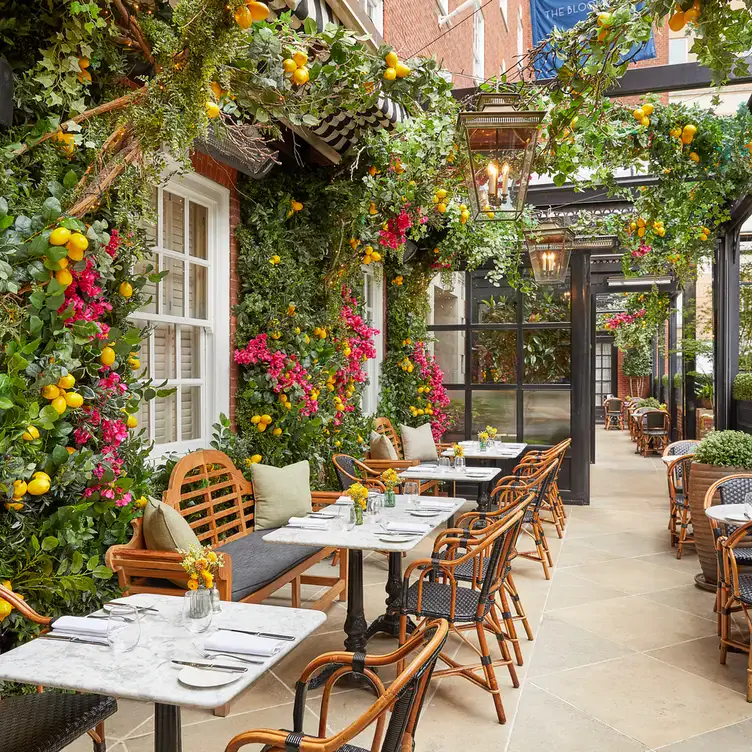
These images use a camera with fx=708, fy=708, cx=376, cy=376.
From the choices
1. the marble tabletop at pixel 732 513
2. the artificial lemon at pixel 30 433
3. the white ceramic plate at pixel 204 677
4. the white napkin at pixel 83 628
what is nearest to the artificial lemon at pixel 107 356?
the artificial lemon at pixel 30 433

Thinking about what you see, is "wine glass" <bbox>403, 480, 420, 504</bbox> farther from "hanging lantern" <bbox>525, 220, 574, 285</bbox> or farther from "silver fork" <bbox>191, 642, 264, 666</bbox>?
"hanging lantern" <bbox>525, 220, 574, 285</bbox>

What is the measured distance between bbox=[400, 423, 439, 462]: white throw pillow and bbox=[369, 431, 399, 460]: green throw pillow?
711 mm

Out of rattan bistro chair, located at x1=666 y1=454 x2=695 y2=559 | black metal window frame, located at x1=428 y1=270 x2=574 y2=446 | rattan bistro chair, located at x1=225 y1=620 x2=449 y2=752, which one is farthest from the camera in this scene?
black metal window frame, located at x1=428 y1=270 x2=574 y2=446

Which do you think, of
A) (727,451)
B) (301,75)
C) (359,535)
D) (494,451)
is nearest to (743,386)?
(727,451)

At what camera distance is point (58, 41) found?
2650 mm

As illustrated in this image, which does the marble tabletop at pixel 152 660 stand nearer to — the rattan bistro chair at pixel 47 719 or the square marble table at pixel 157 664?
the square marble table at pixel 157 664

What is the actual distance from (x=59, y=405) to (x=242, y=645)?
117 cm

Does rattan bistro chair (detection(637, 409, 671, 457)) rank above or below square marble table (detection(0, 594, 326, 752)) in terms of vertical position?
below

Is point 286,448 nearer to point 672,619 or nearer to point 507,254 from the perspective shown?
point 672,619

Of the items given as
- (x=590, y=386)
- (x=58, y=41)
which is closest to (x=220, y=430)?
(x=58, y=41)

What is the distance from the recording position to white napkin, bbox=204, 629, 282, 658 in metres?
1.86

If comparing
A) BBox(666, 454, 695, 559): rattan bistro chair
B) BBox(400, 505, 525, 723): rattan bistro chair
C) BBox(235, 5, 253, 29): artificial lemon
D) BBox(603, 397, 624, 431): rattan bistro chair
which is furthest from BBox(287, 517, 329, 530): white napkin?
BBox(603, 397, 624, 431): rattan bistro chair

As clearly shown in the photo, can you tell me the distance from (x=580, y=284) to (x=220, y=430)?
Result: 201 inches

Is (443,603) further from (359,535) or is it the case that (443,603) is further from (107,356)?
(107,356)
